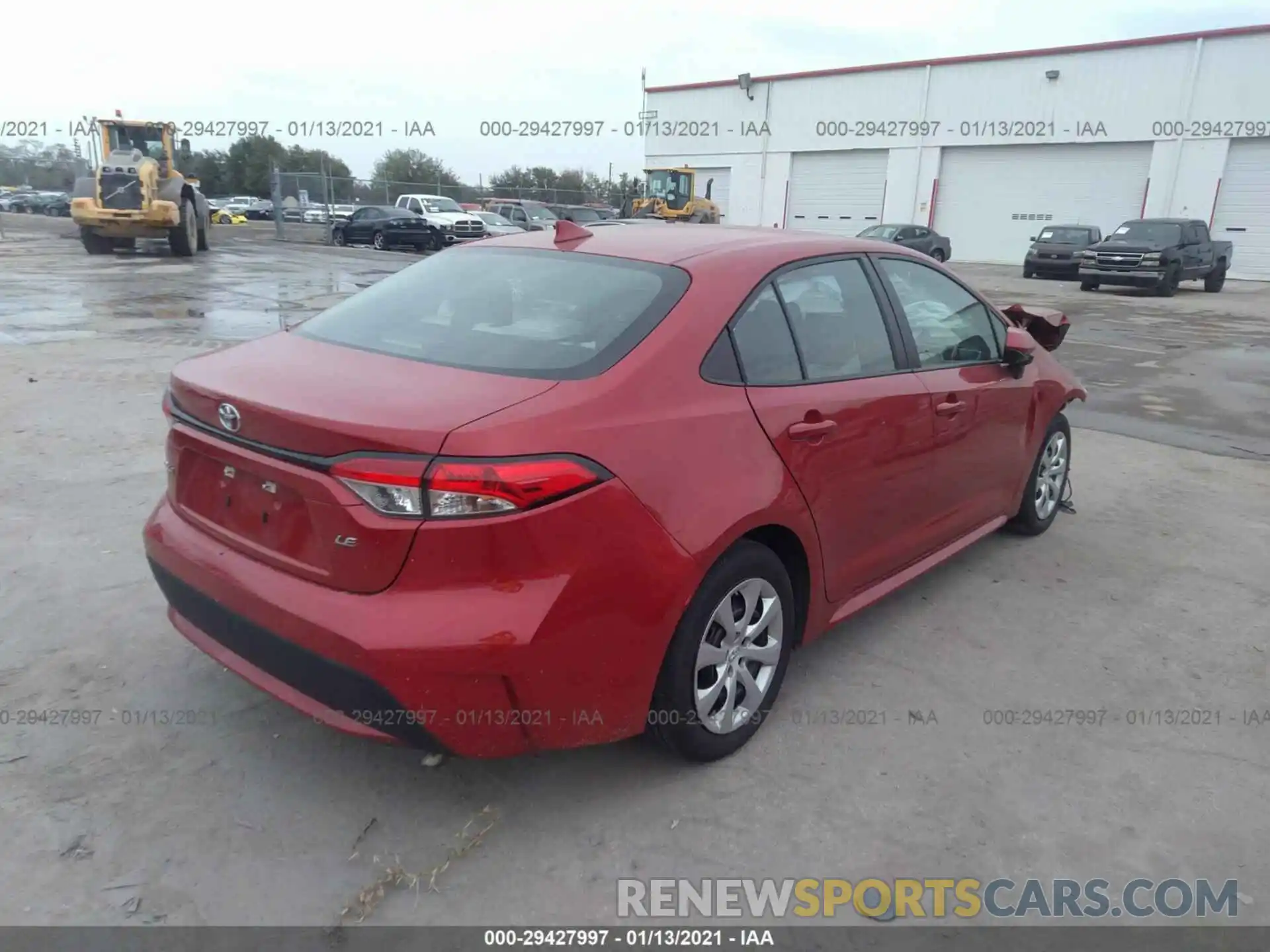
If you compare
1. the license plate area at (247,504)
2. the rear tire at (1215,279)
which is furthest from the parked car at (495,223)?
the license plate area at (247,504)

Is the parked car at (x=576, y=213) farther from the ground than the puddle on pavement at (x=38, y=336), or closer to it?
farther from the ground

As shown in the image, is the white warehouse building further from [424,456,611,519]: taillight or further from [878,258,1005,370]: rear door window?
[424,456,611,519]: taillight

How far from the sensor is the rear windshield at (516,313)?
105 inches

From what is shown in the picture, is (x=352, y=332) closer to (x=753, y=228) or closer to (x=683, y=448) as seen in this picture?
(x=683, y=448)

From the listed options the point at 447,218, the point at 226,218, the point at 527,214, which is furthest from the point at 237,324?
the point at 226,218

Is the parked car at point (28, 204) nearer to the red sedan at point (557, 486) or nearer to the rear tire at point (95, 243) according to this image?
the rear tire at point (95, 243)

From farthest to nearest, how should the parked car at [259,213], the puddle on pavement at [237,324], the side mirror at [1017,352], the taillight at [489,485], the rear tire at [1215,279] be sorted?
the parked car at [259,213]
the rear tire at [1215,279]
the puddle on pavement at [237,324]
the side mirror at [1017,352]
the taillight at [489,485]

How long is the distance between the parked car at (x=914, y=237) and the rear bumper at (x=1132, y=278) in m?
5.45

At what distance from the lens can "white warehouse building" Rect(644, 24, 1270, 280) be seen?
28750 millimetres

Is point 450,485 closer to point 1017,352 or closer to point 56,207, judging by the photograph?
point 1017,352

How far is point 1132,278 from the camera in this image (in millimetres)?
21062

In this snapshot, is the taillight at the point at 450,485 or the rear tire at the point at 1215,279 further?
the rear tire at the point at 1215,279

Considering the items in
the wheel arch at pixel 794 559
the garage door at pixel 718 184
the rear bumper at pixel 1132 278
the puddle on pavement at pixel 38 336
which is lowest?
the puddle on pavement at pixel 38 336
